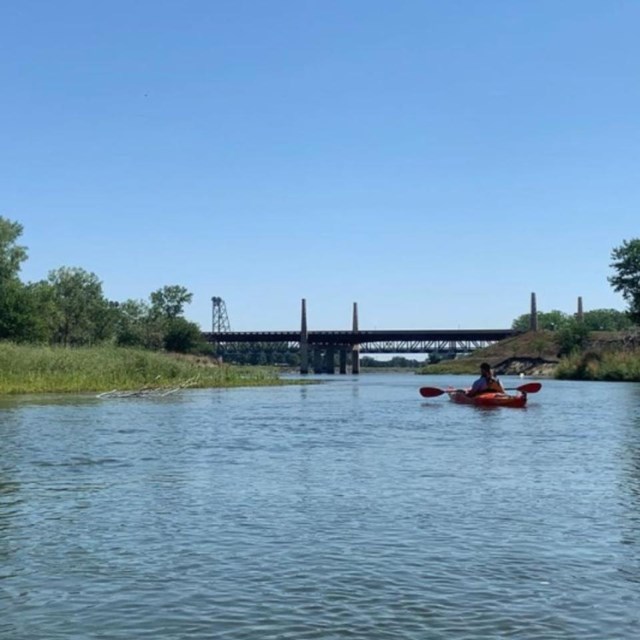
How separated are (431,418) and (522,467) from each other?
17.0 meters

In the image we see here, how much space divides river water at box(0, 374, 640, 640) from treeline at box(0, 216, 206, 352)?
213 ft

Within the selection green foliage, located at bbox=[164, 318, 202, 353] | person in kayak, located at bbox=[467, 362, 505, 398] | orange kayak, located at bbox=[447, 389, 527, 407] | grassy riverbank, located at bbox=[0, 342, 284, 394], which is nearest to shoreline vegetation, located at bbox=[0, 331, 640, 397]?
grassy riverbank, located at bbox=[0, 342, 284, 394]

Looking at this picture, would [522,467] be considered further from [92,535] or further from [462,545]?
[92,535]

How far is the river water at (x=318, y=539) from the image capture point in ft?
30.7

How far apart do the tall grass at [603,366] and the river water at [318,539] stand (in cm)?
6277

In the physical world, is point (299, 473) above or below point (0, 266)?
below

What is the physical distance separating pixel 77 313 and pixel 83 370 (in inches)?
2190

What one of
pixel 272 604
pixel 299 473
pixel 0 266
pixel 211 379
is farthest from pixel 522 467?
pixel 0 266

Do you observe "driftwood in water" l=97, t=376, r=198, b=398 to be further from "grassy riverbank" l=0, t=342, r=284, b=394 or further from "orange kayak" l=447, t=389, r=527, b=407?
"orange kayak" l=447, t=389, r=527, b=407

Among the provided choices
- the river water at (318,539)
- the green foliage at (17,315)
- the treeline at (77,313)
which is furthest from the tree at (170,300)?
the river water at (318,539)

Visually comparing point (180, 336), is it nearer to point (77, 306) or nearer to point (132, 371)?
point (77, 306)

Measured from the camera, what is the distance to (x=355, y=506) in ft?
50.9

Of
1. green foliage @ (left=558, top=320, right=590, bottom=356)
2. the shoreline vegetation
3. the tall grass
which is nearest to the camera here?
the shoreline vegetation

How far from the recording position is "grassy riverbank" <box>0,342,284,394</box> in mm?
52406
